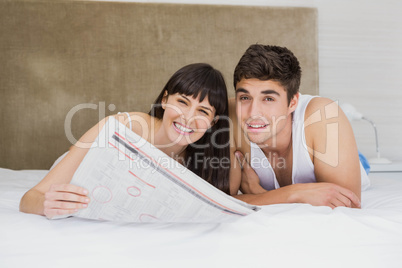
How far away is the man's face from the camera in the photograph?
1.15 m

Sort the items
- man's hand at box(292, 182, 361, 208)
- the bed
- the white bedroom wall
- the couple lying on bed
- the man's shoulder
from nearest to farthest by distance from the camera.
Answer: man's hand at box(292, 182, 361, 208)
the couple lying on bed
the man's shoulder
the bed
the white bedroom wall

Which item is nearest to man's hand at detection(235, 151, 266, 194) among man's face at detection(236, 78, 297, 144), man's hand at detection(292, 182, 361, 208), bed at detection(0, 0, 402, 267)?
man's face at detection(236, 78, 297, 144)

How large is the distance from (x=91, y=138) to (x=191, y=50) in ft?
4.20

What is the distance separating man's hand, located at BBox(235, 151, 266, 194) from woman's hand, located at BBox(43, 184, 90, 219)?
704 mm

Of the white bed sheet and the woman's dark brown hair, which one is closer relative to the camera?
the white bed sheet

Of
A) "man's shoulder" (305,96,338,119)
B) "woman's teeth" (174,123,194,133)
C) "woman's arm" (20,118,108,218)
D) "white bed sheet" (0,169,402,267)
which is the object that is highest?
"man's shoulder" (305,96,338,119)

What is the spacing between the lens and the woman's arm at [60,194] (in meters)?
0.64

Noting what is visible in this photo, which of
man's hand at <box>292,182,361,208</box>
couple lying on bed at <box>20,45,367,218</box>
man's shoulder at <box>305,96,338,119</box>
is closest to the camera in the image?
man's hand at <box>292,182,361,208</box>

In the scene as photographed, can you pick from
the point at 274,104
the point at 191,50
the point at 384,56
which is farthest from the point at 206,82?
the point at 384,56

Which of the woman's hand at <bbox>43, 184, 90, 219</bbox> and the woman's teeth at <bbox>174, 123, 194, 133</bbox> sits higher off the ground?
the woman's teeth at <bbox>174, 123, 194, 133</bbox>

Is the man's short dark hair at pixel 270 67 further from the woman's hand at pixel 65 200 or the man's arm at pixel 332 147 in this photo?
the woman's hand at pixel 65 200

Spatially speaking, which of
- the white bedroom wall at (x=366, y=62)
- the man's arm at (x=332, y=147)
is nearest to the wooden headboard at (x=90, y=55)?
the white bedroom wall at (x=366, y=62)

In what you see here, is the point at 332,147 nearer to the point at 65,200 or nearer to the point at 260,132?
the point at 260,132

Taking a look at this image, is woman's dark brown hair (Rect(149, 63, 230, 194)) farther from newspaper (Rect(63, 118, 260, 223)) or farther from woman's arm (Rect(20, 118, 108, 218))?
newspaper (Rect(63, 118, 260, 223))
